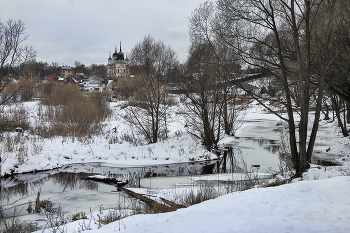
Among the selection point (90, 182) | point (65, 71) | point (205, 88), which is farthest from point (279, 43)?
point (65, 71)

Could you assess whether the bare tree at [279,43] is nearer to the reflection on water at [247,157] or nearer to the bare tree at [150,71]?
the reflection on water at [247,157]

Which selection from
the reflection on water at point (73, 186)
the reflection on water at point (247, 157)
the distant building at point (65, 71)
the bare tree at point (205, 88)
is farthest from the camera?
the distant building at point (65, 71)

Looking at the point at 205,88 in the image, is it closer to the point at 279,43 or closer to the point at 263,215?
the point at 279,43

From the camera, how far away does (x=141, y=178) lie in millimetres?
11258

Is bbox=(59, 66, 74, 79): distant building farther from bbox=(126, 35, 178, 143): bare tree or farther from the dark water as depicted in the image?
the dark water

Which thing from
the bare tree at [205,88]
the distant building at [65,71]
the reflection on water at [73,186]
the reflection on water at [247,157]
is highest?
the distant building at [65,71]

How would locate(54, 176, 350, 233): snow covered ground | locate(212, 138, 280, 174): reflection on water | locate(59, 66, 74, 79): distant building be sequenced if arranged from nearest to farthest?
1. locate(54, 176, 350, 233): snow covered ground
2. locate(212, 138, 280, 174): reflection on water
3. locate(59, 66, 74, 79): distant building

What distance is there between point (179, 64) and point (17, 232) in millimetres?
12405

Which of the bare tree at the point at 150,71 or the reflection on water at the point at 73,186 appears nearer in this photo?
the reflection on water at the point at 73,186

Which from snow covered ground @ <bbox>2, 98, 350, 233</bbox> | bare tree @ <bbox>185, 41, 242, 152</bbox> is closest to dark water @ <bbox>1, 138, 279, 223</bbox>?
bare tree @ <bbox>185, 41, 242, 152</bbox>

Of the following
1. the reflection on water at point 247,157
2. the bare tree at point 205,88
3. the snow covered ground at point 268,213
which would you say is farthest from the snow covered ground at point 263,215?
the bare tree at point 205,88

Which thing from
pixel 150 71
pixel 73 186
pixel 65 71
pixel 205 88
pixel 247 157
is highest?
pixel 65 71

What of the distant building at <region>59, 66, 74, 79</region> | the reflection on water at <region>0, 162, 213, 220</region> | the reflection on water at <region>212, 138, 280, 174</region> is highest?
the distant building at <region>59, 66, 74, 79</region>

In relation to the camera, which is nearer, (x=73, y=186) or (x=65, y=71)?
(x=73, y=186)
